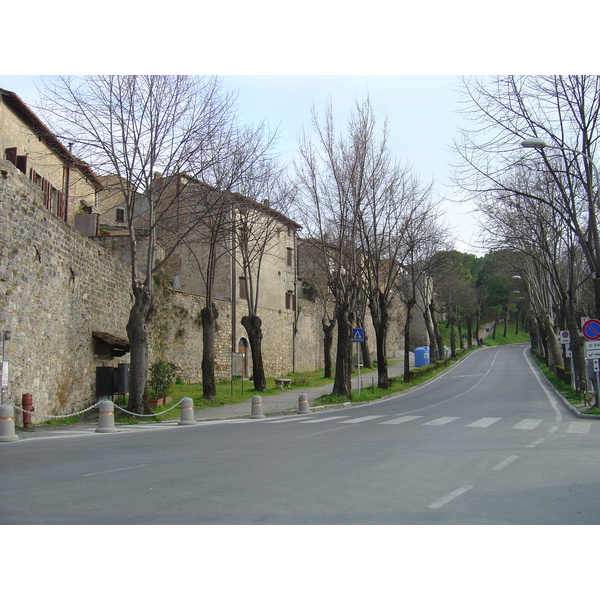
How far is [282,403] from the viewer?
82.5 feet

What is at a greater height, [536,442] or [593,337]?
[593,337]

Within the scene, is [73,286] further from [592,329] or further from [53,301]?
[592,329]

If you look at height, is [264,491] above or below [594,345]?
below

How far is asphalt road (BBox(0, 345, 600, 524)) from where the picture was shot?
610 cm

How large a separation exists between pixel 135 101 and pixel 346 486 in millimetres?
15447

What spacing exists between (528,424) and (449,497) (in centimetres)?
1046

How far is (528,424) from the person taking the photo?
637 inches

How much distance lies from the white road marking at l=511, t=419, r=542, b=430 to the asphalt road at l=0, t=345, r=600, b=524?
0.78ft

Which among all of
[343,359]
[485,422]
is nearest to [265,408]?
[343,359]

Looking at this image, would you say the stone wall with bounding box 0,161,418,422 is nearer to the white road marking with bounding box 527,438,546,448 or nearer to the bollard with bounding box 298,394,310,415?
the bollard with bounding box 298,394,310,415

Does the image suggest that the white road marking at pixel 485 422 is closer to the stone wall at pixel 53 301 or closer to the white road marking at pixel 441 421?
the white road marking at pixel 441 421

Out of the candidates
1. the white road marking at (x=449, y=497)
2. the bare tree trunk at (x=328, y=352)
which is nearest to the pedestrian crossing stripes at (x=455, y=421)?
the white road marking at (x=449, y=497)

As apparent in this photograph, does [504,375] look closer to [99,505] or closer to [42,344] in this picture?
[42,344]

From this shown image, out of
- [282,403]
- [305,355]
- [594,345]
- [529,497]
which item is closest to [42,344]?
[282,403]
